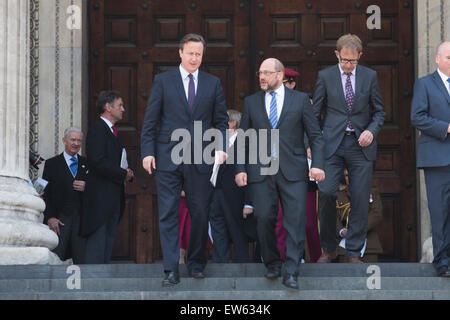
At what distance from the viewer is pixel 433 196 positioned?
1084 centimetres

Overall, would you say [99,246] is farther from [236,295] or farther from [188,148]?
[236,295]

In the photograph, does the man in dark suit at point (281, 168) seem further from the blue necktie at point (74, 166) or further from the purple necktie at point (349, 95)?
the blue necktie at point (74, 166)

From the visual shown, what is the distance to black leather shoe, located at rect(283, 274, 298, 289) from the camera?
9984mm

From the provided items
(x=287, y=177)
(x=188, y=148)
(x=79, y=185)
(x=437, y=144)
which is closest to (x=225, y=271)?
(x=287, y=177)

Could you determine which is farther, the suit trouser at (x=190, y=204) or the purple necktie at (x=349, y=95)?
the purple necktie at (x=349, y=95)

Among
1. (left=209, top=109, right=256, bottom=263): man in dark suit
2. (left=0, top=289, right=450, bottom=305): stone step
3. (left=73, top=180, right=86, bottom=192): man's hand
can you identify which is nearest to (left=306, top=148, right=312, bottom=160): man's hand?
(left=209, top=109, right=256, bottom=263): man in dark suit

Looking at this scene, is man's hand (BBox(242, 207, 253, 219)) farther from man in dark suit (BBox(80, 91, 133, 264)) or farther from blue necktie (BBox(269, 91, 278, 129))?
blue necktie (BBox(269, 91, 278, 129))

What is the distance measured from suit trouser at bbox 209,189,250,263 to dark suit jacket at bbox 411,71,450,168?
82.5 inches

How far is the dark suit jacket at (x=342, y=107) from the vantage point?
11.3m

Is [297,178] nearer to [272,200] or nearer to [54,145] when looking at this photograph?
[272,200]

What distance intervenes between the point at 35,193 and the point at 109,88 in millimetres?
2815

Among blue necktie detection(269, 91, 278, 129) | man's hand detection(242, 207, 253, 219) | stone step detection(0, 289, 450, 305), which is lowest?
stone step detection(0, 289, 450, 305)

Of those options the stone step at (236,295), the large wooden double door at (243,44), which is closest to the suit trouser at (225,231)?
the stone step at (236,295)
